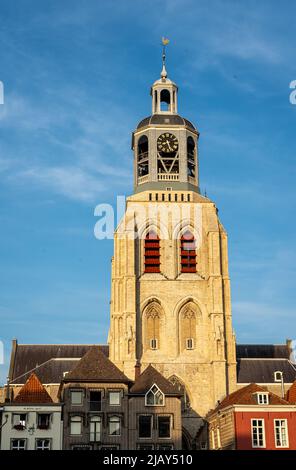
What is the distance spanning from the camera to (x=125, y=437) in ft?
162

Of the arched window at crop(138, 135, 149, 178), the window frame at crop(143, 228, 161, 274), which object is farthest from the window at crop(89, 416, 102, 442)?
the arched window at crop(138, 135, 149, 178)

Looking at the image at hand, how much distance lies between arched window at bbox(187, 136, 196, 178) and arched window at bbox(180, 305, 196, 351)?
40.9 feet

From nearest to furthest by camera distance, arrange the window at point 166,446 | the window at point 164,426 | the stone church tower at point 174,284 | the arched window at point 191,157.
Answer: the window at point 166,446 < the window at point 164,426 < the stone church tower at point 174,284 < the arched window at point 191,157

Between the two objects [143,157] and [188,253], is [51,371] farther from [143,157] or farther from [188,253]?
[143,157]

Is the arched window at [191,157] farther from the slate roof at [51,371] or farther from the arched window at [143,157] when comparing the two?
the slate roof at [51,371]

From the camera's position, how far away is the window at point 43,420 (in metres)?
49.2

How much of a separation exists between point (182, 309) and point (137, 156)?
14.5m

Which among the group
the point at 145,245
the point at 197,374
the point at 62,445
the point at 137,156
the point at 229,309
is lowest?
the point at 62,445

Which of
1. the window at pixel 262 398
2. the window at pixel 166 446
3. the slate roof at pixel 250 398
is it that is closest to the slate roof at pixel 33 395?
the window at pixel 166 446

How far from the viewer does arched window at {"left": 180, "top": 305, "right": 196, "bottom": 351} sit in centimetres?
6275

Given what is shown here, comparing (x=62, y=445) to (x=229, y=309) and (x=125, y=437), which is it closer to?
(x=125, y=437)

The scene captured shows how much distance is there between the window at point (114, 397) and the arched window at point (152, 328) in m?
11.7

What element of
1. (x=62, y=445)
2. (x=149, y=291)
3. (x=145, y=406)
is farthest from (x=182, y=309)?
(x=62, y=445)

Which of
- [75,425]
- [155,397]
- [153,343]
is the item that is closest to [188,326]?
[153,343]
